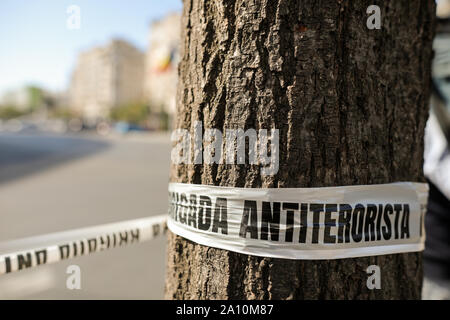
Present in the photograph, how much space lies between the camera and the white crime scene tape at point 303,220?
0.98 meters

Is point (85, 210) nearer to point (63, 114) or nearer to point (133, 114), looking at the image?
point (133, 114)

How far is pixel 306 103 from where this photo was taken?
3.30 feet

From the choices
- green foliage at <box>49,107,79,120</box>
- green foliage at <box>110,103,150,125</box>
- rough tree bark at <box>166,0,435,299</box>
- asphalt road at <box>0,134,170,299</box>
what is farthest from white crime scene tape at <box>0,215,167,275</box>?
green foliage at <box>49,107,79,120</box>

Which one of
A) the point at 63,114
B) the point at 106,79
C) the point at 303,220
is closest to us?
the point at 303,220

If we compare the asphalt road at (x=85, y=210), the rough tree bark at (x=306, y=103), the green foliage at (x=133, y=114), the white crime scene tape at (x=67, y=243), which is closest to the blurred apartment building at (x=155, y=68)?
the green foliage at (x=133, y=114)

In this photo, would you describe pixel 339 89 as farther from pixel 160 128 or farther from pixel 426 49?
pixel 160 128

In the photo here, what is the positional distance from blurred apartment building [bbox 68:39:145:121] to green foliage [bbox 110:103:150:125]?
737 centimetres

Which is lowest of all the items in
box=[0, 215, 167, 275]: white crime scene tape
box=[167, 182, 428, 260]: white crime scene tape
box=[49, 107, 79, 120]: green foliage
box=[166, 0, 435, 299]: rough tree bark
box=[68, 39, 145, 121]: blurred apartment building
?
box=[49, 107, 79, 120]: green foliage

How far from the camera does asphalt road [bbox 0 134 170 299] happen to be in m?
2.62

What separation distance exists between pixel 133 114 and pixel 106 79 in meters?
28.2

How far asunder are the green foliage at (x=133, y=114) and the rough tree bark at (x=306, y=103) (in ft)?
194

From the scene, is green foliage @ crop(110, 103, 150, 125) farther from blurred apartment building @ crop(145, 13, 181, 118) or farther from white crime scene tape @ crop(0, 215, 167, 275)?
white crime scene tape @ crop(0, 215, 167, 275)

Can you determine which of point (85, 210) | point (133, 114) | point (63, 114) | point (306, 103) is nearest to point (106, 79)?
point (63, 114)
